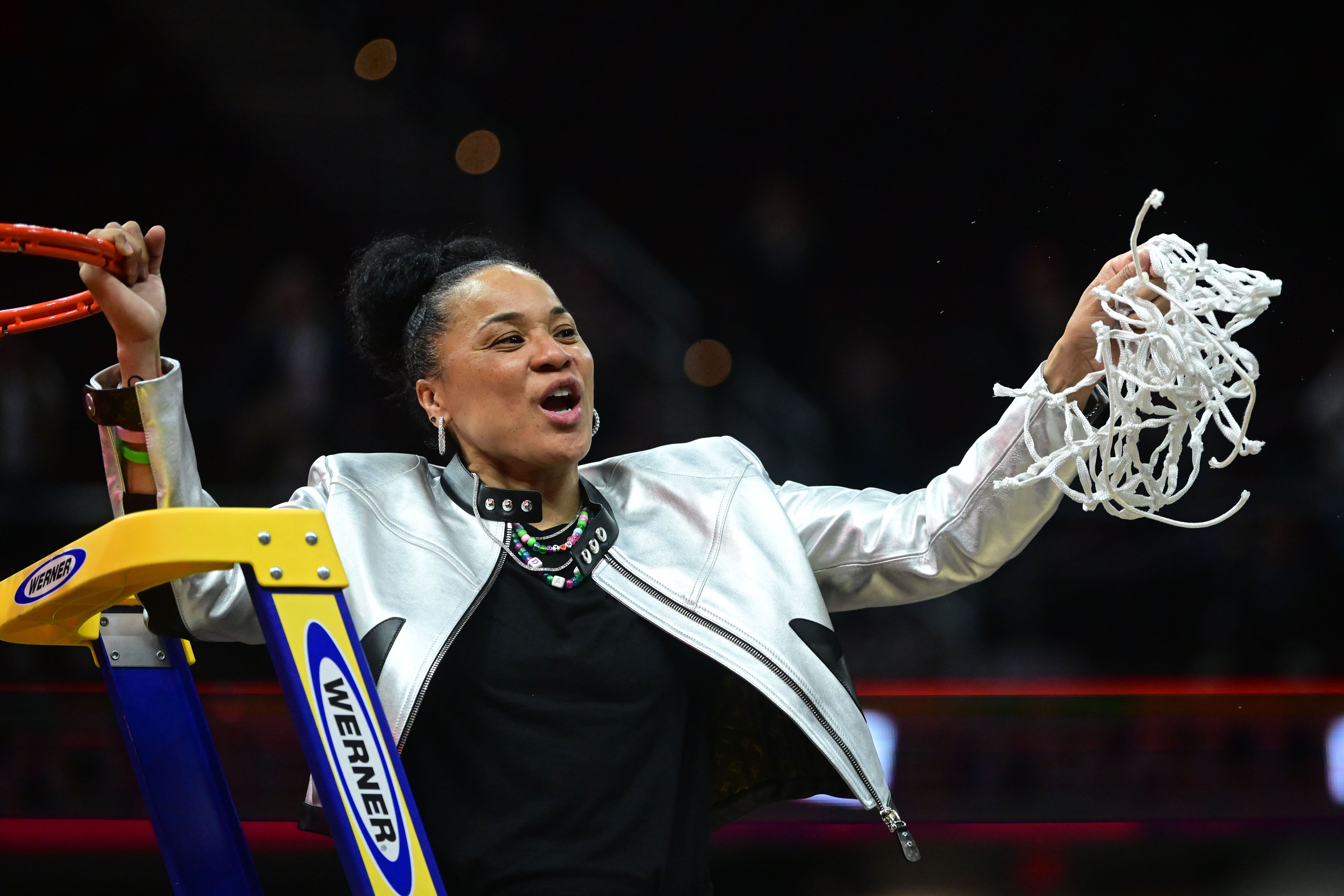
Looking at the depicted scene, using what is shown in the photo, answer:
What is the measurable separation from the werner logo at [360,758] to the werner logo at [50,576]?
258mm

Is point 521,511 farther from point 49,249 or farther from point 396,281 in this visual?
point 49,249

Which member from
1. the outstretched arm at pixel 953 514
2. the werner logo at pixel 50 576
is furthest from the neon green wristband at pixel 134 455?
the outstretched arm at pixel 953 514

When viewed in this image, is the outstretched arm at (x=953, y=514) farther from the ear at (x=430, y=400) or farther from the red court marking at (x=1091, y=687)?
the red court marking at (x=1091, y=687)

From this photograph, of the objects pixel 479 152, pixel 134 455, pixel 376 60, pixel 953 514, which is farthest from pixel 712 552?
pixel 376 60

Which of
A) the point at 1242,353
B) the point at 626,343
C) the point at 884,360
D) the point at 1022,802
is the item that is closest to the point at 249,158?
the point at 626,343

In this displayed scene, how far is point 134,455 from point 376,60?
4295 mm

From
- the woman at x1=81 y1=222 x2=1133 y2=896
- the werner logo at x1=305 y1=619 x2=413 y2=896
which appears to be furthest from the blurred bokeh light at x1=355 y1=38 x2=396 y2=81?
the werner logo at x1=305 y1=619 x2=413 y2=896

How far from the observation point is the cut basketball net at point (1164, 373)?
53.2 inches

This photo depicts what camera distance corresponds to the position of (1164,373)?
1390mm

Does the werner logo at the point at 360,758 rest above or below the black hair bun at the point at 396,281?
below

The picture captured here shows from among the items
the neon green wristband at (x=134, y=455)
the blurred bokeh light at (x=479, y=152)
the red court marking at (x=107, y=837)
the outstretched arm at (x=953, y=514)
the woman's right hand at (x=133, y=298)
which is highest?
the blurred bokeh light at (x=479, y=152)

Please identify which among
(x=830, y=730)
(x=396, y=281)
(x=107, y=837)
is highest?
(x=396, y=281)

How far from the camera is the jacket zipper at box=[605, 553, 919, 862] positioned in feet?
5.02

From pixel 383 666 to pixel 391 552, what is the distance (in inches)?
6.6
